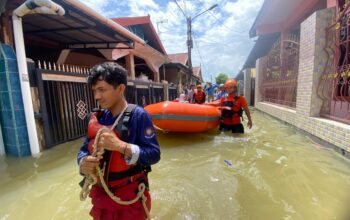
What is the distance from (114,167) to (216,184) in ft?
5.86

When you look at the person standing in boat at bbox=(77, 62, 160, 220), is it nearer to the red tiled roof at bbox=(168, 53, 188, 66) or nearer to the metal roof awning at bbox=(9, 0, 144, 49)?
the metal roof awning at bbox=(9, 0, 144, 49)

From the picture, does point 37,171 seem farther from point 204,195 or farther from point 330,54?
point 330,54

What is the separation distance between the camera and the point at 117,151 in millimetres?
1108

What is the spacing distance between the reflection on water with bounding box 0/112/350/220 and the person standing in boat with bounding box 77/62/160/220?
35.1 inches

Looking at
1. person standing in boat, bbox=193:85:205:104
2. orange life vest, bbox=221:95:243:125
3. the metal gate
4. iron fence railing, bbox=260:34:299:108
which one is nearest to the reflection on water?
the metal gate

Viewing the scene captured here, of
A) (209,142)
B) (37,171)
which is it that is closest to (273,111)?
(209,142)

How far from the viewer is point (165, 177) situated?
9.21ft

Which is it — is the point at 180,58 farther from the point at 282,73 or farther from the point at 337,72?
the point at 337,72

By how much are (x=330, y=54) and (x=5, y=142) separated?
6.38 m

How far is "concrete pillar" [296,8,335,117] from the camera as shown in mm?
4188

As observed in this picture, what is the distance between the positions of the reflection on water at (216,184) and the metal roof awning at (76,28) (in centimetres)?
274

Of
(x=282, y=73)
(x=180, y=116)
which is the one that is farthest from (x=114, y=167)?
(x=282, y=73)

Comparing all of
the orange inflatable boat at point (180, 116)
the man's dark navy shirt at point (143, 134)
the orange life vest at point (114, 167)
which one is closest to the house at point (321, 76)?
the orange inflatable boat at point (180, 116)

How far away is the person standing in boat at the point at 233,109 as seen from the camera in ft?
14.2
